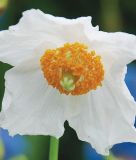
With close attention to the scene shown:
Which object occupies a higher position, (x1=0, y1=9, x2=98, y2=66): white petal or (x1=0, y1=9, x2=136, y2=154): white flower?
(x1=0, y1=9, x2=98, y2=66): white petal

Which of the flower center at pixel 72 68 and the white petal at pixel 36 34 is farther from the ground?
the white petal at pixel 36 34

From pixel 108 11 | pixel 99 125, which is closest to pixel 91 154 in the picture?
pixel 108 11

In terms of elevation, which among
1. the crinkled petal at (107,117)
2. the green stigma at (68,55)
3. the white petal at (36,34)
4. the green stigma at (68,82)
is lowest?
the crinkled petal at (107,117)

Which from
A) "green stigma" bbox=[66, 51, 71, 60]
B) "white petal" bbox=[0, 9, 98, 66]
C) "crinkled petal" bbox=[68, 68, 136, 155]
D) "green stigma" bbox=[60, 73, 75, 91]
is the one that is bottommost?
"crinkled petal" bbox=[68, 68, 136, 155]
